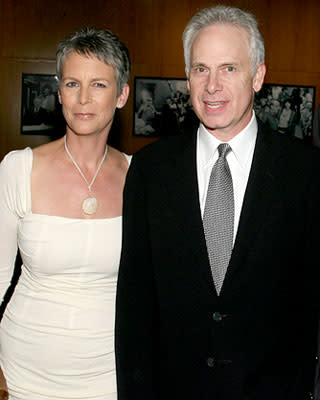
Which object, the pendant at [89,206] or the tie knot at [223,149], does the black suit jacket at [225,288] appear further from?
the pendant at [89,206]

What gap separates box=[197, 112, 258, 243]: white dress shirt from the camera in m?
2.07

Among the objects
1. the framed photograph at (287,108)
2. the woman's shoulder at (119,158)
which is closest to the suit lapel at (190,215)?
the woman's shoulder at (119,158)

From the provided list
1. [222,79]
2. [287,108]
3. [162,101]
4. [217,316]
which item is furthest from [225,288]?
[287,108]

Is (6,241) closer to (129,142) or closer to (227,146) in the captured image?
(227,146)

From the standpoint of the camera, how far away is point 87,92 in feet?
7.51

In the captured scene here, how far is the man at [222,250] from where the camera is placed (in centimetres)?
198

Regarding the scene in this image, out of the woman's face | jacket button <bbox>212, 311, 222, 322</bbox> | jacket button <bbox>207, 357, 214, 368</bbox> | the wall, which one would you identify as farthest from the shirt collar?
the wall

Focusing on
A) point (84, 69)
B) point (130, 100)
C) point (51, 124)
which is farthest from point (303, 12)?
point (84, 69)

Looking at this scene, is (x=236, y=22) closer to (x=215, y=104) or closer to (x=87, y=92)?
(x=215, y=104)

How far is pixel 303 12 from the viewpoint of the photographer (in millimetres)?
8734

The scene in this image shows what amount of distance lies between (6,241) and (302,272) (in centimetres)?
125

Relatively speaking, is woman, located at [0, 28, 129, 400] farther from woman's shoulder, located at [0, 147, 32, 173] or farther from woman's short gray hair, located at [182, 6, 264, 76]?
woman's short gray hair, located at [182, 6, 264, 76]

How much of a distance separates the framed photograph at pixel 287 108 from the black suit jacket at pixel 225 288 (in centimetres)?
678

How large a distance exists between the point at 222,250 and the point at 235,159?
367 mm
